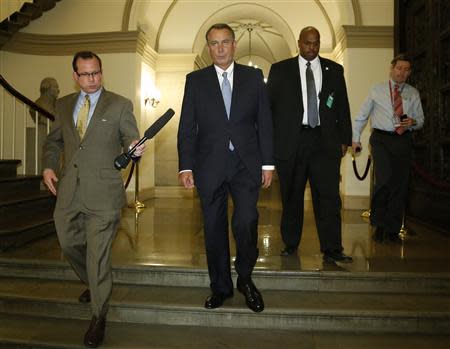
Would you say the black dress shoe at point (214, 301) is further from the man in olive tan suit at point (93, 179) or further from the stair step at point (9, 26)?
the stair step at point (9, 26)

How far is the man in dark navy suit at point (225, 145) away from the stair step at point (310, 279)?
1.97 feet

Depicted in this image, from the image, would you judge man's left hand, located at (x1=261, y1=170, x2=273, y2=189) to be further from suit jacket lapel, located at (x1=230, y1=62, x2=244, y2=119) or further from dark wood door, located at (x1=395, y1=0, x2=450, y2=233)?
dark wood door, located at (x1=395, y1=0, x2=450, y2=233)

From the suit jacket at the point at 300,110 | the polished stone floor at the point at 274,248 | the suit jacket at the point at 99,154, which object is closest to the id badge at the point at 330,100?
the suit jacket at the point at 300,110

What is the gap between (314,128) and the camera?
3.67 metres

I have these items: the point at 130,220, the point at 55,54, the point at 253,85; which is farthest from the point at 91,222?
the point at 55,54

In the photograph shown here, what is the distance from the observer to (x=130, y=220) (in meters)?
6.47

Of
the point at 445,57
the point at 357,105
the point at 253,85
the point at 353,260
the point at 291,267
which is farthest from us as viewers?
the point at 357,105

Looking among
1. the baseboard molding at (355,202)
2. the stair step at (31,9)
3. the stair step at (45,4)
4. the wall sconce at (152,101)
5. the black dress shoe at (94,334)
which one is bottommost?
the black dress shoe at (94,334)

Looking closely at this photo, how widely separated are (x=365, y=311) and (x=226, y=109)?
1758 mm

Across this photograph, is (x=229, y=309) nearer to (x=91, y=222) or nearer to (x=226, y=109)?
(x=91, y=222)

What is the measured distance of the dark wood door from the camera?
5.35m

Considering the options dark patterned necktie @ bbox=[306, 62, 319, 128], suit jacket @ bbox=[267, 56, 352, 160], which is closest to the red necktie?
suit jacket @ bbox=[267, 56, 352, 160]

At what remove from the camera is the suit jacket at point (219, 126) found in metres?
2.93

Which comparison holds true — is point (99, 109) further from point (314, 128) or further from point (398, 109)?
point (398, 109)
